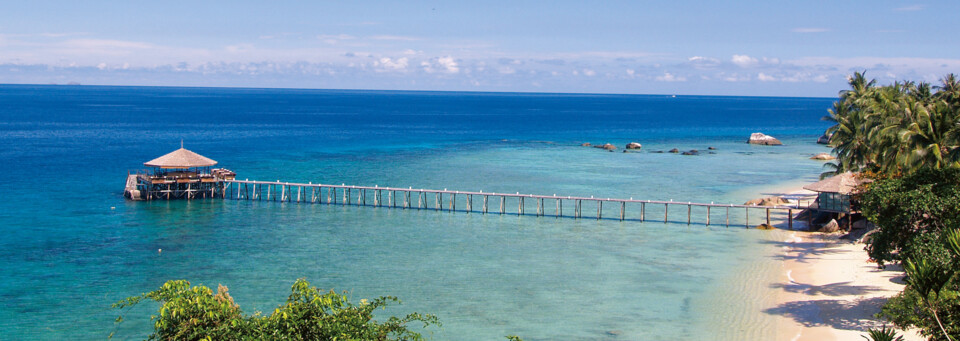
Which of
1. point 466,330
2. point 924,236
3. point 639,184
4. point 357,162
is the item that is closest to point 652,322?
point 466,330

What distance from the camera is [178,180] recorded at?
174 feet

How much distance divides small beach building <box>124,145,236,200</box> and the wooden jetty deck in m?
0.91

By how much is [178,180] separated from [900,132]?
1670 inches

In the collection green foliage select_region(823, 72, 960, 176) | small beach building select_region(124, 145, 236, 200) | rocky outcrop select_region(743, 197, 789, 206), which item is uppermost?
green foliage select_region(823, 72, 960, 176)

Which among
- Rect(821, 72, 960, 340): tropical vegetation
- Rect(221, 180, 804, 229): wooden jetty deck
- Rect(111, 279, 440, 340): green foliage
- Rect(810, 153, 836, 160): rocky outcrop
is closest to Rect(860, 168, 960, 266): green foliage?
Rect(821, 72, 960, 340): tropical vegetation

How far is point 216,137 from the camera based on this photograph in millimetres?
108375

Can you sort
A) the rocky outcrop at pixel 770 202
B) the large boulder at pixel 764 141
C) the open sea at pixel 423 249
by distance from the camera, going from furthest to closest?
the large boulder at pixel 764 141 → the rocky outcrop at pixel 770 202 → the open sea at pixel 423 249

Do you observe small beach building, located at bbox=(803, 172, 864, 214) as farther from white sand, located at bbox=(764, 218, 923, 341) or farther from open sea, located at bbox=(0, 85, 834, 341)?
open sea, located at bbox=(0, 85, 834, 341)

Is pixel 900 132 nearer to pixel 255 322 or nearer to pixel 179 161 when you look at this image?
pixel 255 322

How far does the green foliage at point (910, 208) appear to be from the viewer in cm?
2359

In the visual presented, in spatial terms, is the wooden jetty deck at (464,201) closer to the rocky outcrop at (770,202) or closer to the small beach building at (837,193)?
the rocky outcrop at (770,202)

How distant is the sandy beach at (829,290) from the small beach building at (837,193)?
181 centimetres

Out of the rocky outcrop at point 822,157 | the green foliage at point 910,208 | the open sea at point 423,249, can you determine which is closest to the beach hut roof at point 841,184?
the open sea at point 423,249

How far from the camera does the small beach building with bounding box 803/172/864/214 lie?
3981 centimetres
